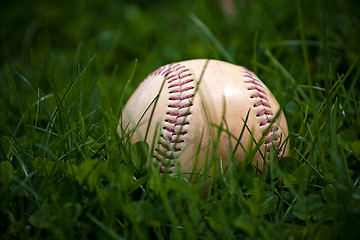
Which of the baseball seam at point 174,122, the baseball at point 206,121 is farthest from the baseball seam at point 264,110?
the baseball seam at point 174,122

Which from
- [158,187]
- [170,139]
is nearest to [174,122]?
[170,139]

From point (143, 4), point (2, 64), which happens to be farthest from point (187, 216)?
point (143, 4)

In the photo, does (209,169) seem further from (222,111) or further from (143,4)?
(143,4)

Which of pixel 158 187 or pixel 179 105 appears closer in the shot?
pixel 158 187

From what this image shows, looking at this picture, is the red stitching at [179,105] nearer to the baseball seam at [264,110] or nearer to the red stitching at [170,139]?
A: the red stitching at [170,139]

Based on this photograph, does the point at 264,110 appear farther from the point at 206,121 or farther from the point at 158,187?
the point at 158,187

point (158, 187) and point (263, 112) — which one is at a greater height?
point (263, 112)

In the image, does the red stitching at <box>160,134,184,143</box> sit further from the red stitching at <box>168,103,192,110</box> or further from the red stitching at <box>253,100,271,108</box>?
the red stitching at <box>253,100,271,108</box>
